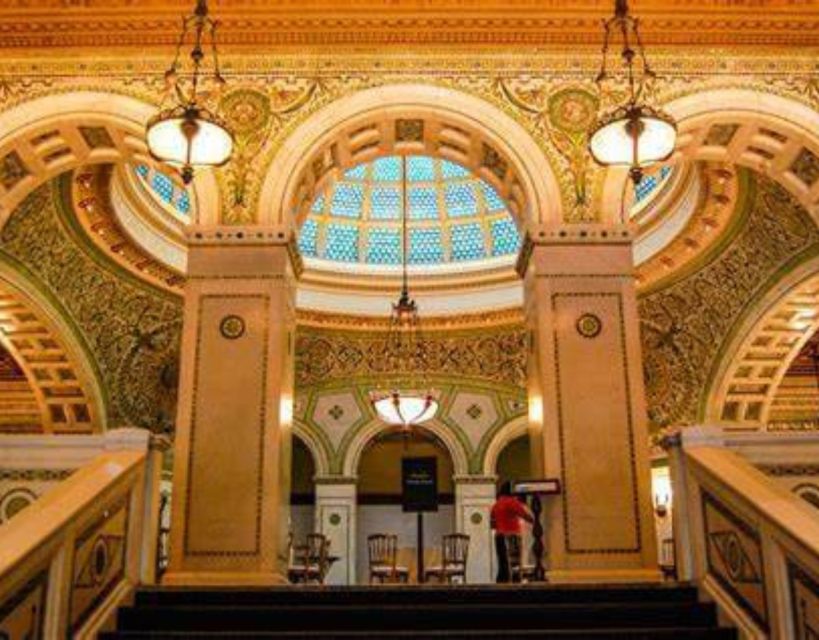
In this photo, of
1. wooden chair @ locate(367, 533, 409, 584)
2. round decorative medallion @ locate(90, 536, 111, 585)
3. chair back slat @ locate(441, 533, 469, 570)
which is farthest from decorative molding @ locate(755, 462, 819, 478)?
wooden chair @ locate(367, 533, 409, 584)

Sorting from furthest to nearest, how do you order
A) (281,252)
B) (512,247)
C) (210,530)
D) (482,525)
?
(512,247) < (482,525) < (281,252) < (210,530)

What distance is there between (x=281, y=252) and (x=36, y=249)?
20.2 feet

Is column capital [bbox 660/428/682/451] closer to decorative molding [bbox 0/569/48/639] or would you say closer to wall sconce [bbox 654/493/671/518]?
decorative molding [bbox 0/569/48/639]

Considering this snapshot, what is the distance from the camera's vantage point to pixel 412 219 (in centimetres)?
2094

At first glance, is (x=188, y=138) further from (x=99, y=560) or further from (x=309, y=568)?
(x=309, y=568)

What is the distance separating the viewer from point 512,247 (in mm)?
20281

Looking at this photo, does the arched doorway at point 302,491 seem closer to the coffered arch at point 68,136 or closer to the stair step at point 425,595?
the coffered arch at point 68,136

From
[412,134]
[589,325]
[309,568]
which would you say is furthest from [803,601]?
[309,568]

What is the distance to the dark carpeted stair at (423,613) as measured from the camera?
5.42 m

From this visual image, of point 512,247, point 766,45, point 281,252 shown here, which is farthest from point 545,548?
point 512,247

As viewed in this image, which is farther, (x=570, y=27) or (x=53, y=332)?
(x=53, y=332)

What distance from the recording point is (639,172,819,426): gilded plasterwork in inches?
566

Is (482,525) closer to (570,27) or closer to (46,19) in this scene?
(570,27)

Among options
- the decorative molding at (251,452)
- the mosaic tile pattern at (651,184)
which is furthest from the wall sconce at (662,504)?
the decorative molding at (251,452)
